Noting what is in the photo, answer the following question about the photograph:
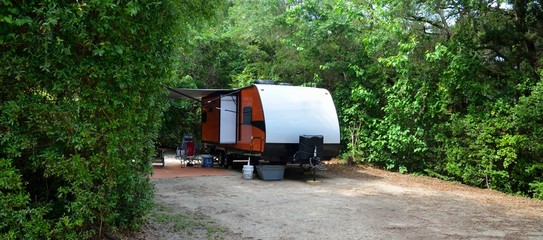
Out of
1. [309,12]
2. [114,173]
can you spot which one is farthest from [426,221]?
[309,12]

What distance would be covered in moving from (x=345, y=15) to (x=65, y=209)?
10731 mm

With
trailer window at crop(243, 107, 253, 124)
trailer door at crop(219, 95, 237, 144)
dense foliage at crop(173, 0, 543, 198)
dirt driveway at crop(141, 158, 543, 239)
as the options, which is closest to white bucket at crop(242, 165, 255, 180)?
dirt driveway at crop(141, 158, 543, 239)

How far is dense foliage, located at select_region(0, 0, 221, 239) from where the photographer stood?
3309 millimetres

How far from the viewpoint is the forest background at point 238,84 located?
3.42 metres

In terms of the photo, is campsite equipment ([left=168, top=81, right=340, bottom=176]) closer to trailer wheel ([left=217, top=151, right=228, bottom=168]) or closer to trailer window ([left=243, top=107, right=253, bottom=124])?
trailer window ([left=243, top=107, right=253, bottom=124])

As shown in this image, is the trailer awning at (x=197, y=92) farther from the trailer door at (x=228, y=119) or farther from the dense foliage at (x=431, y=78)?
the dense foliage at (x=431, y=78)

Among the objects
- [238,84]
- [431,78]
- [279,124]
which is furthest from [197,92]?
[431,78]

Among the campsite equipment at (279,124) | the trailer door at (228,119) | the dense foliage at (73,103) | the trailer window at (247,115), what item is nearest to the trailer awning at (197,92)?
the campsite equipment at (279,124)

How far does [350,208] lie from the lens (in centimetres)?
707

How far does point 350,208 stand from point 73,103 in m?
4.89

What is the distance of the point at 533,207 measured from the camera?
771 cm

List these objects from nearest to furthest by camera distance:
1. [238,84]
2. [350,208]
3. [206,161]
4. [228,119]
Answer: [350,208], [228,119], [206,161], [238,84]

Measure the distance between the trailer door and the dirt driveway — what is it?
1.62 meters

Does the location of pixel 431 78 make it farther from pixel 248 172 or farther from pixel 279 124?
pixel 248 172
